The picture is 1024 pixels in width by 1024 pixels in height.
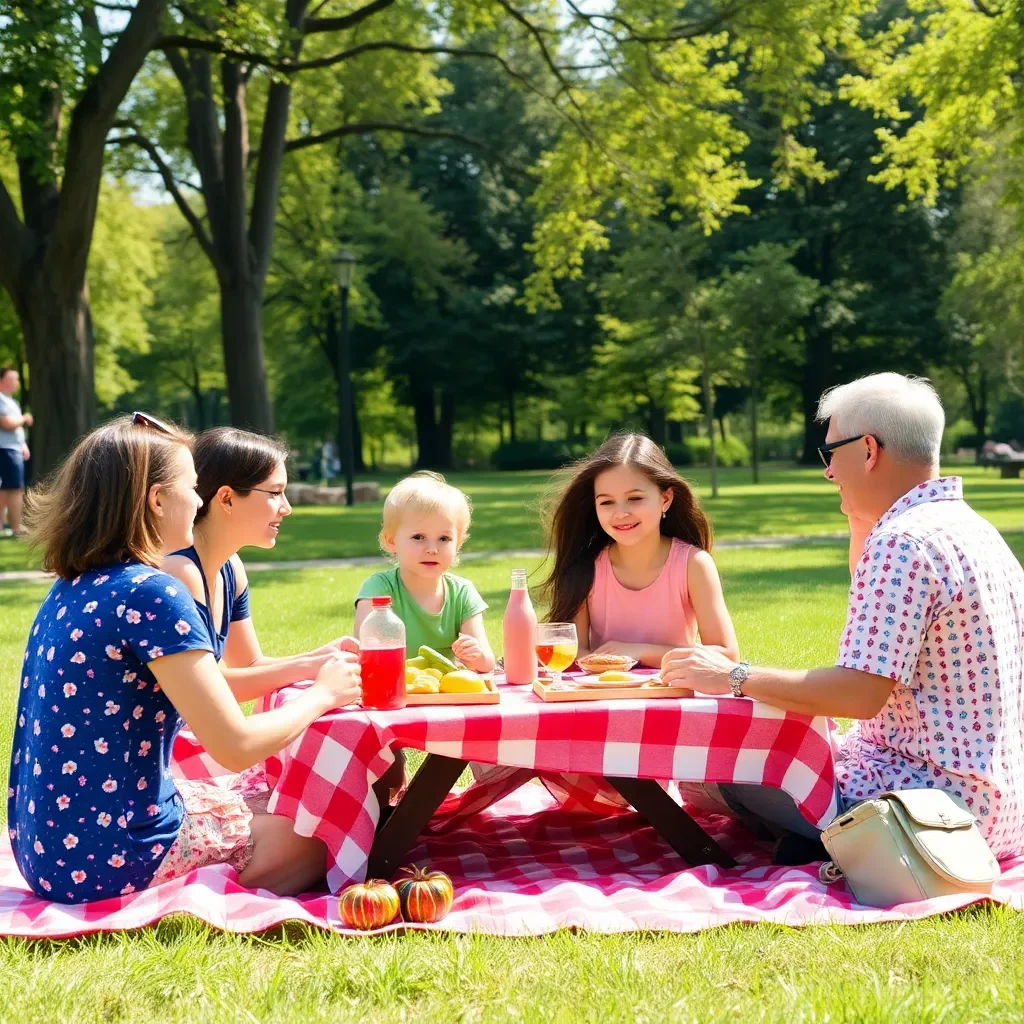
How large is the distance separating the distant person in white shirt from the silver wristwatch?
1384 centimetres

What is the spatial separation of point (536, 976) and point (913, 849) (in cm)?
118

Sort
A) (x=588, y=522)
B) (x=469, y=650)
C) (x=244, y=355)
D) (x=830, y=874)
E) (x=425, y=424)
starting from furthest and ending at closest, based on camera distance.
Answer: (x=425, y=424), (x=244, y=355), (x=588, y=522), (x=469, y=650), (x=830, y=874)

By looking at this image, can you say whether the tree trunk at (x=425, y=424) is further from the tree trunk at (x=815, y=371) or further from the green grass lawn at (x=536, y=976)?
the green grass lawn at (x=536, y=976)

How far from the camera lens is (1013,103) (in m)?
17.0

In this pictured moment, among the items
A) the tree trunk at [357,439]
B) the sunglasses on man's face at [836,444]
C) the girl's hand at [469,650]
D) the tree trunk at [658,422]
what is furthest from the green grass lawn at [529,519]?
the tree trunk at [357,439]

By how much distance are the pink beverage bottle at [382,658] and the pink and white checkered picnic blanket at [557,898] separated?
23.7 inches

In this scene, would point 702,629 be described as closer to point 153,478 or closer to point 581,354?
point 153,478

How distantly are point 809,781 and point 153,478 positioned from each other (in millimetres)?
2142

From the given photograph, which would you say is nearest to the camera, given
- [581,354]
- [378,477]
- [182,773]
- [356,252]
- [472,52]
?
[182,773]

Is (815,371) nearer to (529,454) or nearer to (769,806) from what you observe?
(529,454)

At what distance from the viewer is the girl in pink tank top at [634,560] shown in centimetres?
492

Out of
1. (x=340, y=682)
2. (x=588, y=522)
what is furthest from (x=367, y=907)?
(x=588, y=522)

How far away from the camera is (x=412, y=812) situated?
4059mm

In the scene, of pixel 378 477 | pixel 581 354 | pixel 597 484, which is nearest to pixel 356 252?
pixel 378 477
